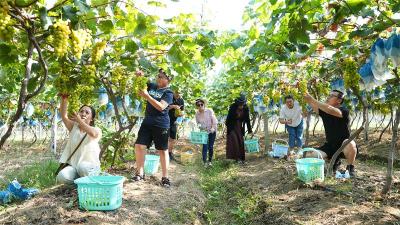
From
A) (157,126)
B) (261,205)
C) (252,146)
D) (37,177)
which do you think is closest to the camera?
(261,205)

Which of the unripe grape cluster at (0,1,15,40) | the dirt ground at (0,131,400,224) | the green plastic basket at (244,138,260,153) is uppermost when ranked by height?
the unripe grape cluster at (0,1,15,40)

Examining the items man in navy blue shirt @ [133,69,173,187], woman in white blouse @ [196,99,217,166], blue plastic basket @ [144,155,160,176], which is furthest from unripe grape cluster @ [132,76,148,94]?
woman in white blouse @ [196,99,217,166]

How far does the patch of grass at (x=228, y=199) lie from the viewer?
421cm

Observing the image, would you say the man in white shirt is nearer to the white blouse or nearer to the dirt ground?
the dirt ground

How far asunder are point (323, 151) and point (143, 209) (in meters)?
2.55

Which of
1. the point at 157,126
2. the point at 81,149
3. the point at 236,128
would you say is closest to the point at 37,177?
the point at 81,149

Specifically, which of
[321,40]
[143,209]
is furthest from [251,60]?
[143,209]

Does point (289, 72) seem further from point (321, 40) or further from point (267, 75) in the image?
point (321, 40)

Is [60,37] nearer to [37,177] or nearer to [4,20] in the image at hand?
[4,20]

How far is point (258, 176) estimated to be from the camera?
237 inches

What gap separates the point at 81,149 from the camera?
3.96 meters

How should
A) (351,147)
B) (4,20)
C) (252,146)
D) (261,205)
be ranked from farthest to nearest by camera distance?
1. (252,146)
2. (351,147)
3. (261,205)
4. (4,20)

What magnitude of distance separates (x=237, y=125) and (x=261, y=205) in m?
3.38

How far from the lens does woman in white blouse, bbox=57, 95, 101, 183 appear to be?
12.5 feet
